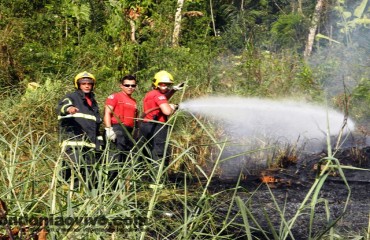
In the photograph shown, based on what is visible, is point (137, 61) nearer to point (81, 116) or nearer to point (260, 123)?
point (260, 123)

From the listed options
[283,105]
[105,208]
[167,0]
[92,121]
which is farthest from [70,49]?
[105,208]

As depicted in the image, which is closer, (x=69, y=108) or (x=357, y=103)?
(x=69, y=108)

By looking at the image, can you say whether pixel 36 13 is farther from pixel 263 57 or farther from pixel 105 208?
pixel 105 208

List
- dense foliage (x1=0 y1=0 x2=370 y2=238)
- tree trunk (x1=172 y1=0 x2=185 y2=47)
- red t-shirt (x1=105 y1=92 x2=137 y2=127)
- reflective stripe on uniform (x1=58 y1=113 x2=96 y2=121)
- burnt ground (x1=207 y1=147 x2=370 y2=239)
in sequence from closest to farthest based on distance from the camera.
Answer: burnt ground (x1=207 y1=147 x2=370 y2=239)
reflective stripe on uniform (x1=58 y1=113 x2=96 y2=121)
red t-shirt (x1=105 y1=92 x2=137 y2=127)
dense foliage (x1=0 y1=0 x2=370 y2=238)
tree trunk (x1=172 y1=0 x2=185 y2=47)

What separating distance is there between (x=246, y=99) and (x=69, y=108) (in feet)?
18.1

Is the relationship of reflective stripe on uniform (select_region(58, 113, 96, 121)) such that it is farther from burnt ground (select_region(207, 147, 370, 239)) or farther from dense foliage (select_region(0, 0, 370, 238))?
burnt ground (select_region(207, 147, 370, 239))

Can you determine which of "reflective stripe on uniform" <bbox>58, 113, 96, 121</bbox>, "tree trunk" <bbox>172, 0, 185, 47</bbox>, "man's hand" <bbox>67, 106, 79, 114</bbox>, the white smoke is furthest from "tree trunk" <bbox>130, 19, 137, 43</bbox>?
"man's hand" <bbox>67, 106, 79, 114</bbox>

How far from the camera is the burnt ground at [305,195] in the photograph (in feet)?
22.5

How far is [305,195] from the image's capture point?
8672 millimetres

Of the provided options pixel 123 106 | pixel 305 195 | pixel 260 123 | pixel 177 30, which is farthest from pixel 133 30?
pixel 305 195

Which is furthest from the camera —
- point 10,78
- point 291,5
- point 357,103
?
point 291,5

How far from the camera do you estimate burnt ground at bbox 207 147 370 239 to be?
686 centimetres

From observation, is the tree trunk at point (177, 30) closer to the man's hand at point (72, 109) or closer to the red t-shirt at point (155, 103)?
the red t-shirt at point (155, 103)

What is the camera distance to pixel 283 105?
1338 cm
